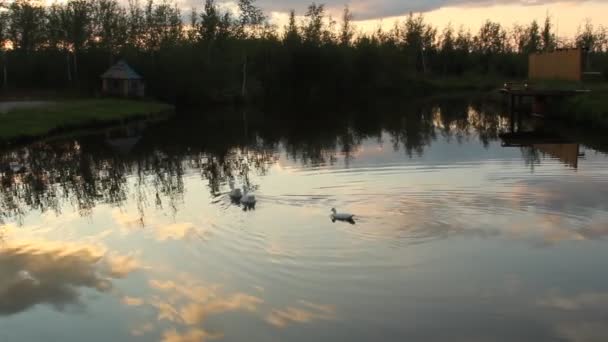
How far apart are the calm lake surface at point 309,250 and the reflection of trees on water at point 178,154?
0.19 meters

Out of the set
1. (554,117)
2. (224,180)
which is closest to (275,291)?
(224,180)

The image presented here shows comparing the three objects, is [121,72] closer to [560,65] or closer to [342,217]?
[560,65]

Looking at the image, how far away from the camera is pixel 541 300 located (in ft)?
32.2

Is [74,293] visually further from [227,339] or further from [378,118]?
[378,118]

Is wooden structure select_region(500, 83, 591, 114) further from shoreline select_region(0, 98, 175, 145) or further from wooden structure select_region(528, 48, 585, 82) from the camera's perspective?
shoreline select_region(0, 98, 175, 145)

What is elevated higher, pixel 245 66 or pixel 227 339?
pixel 245 66

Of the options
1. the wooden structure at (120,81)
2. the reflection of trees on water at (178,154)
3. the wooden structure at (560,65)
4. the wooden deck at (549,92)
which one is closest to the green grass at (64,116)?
the reflection of trees on water at (178,154)

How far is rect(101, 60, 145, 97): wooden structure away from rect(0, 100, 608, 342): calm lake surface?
35.8 m

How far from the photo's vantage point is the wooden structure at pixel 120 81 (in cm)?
5972

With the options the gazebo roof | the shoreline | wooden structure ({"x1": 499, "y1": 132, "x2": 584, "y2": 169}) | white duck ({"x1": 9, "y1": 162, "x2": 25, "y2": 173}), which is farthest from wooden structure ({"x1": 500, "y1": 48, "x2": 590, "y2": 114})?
the gazebo roof

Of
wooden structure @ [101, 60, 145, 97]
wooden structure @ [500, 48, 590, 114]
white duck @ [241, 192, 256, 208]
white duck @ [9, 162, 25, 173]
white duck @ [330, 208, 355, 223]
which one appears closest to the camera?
white duck @ [330, 208, 355, 223]

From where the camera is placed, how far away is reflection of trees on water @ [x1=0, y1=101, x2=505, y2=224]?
61.4ft

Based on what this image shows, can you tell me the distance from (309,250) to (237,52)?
6455 cm

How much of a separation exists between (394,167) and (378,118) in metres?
26.0
